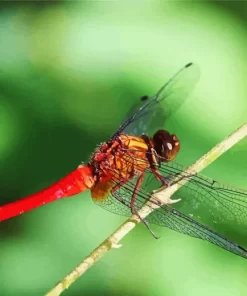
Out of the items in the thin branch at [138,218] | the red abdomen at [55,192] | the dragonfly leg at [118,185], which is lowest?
the red abdomen at [55,192]

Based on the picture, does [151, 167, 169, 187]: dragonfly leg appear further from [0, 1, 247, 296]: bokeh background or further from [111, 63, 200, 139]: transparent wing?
[111, 63, 200, 139]: transparent wing

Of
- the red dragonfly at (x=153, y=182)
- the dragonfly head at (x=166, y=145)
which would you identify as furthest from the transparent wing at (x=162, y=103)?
the dragonfly head at (x=166, y=145)

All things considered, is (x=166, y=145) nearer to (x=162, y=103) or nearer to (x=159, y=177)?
(x=159, y=177)

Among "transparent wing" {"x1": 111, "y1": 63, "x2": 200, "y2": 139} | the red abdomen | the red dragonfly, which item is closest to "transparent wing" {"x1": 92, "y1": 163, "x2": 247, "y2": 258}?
the red dragonfly

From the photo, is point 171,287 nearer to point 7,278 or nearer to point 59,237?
point 59,237

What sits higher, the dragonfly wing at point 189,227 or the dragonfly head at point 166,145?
the dragonfly head at point 166,145

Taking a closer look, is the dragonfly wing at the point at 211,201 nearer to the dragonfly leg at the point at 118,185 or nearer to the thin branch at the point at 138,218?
the thin branch at the point at 138,218

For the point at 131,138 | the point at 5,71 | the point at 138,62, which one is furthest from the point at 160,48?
the point at 5,71
